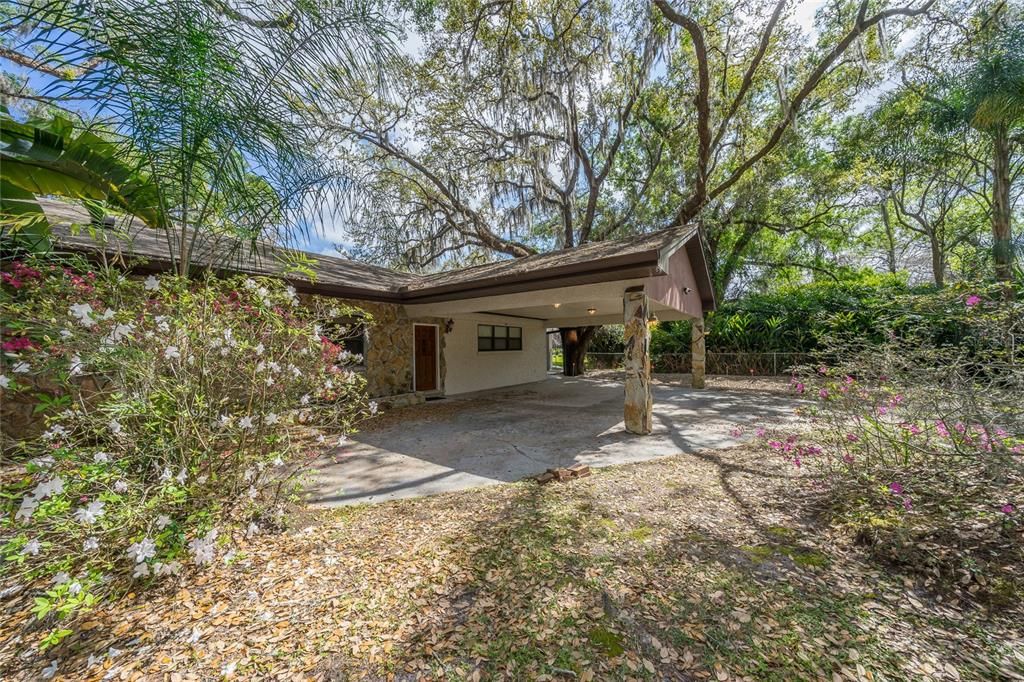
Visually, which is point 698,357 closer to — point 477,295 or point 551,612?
point 477,295

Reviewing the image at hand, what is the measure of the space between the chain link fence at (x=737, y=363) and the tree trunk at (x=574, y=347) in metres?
2.79

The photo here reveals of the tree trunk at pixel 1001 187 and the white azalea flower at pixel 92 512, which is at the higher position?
the tree trunk at pixel 1001 187

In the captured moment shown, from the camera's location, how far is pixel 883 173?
13.2 m

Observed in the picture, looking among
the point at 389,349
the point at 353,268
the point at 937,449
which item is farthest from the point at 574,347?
the point at 937,449

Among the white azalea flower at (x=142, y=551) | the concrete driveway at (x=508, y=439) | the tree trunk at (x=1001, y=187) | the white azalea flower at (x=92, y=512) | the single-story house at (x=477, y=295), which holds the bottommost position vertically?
the concrete driveway at (x=508, y=439)

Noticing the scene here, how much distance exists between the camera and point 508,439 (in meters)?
6.04

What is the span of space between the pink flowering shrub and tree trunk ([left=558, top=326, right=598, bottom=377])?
12.0 metres

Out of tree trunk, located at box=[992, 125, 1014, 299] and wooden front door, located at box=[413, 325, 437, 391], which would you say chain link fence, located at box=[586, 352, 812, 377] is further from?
wooden front door, located at box=[413, 325, 437, 391]

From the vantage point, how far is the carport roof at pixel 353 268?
3826mm

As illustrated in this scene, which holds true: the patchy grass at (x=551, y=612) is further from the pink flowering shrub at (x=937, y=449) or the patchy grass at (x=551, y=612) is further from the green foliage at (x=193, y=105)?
the green foliage at (x=193, y=105)

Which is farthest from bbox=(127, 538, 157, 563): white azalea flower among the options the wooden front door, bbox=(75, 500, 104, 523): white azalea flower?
the wooden front door

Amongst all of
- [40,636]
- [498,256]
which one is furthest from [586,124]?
[40,636]

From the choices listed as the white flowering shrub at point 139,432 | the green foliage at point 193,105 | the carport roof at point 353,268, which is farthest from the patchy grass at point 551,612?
the green foliage at point 193,105

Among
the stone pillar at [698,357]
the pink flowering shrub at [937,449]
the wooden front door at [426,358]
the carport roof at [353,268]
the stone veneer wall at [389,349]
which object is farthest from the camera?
the stone pillar at [698,357]
